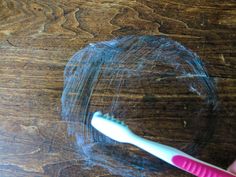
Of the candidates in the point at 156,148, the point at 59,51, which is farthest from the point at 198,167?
the point at 59,51

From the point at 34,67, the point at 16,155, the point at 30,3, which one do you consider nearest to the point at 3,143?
the point at 16,155

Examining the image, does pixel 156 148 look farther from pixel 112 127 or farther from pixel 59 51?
pixel 59 51

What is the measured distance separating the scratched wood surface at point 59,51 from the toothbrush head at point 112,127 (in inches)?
2.3

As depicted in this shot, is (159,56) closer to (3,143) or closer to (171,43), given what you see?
(171,43)

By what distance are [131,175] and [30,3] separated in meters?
0.35

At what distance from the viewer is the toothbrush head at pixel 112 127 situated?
0.55 metres

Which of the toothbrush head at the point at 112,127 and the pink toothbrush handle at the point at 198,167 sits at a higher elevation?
the toothbrush head at the point at 112,127

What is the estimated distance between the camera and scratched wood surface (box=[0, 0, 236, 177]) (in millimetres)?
577

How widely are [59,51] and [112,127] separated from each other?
0.17 metres

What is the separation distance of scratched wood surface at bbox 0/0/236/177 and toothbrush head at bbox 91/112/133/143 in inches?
2.3

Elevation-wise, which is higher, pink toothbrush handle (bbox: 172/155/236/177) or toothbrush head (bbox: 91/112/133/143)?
→ toothbrush head (bbox: 91/112/133/143)

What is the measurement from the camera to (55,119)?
1.99 feet

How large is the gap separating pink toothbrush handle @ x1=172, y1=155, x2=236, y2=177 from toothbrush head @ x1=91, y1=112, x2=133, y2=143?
0.09 meters

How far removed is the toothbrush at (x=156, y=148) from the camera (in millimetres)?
489
